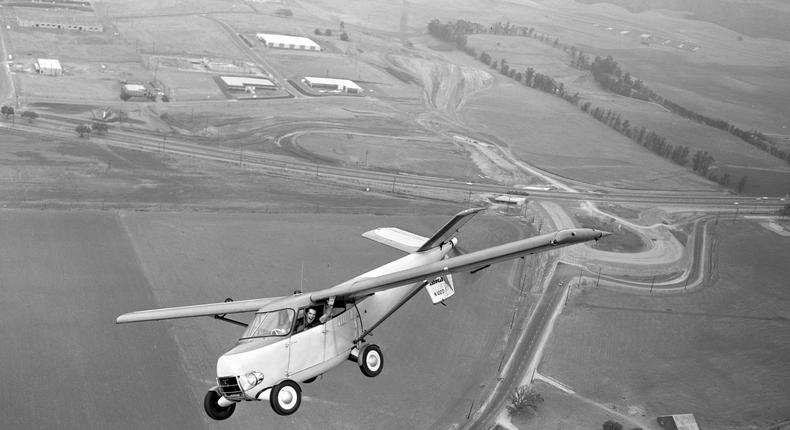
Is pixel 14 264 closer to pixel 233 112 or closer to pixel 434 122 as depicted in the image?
pixel 233 112

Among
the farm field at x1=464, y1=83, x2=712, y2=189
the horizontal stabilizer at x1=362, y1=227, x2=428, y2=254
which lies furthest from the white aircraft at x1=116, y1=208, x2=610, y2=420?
the farm field at x1=464, y1=83, x2=712, y2=189

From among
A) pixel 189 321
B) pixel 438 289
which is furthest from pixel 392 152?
pixel 438 289

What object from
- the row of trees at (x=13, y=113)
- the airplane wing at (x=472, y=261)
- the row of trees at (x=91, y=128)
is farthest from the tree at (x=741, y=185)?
the row of trees at (x=13, y=113)

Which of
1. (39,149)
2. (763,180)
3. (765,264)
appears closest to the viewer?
(765,264)

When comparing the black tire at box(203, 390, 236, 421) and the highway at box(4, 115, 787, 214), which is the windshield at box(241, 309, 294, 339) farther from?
the highway at box(4, 115, 787, 214)

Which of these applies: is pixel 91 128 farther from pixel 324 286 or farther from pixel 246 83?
pixel 324 286

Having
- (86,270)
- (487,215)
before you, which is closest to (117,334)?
(86,270)

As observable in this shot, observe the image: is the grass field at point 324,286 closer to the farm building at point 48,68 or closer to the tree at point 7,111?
the tree at point 7,111
